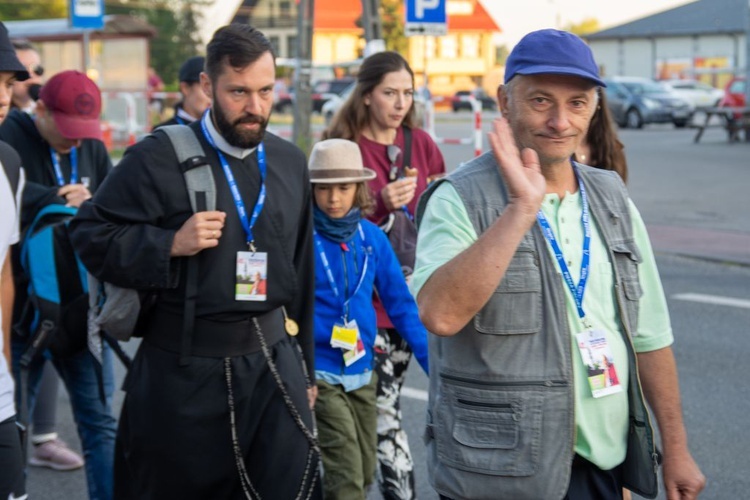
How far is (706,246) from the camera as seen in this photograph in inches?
513

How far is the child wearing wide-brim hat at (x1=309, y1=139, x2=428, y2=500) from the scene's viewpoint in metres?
4.61

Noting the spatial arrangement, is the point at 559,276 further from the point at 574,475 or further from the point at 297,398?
the point at 297,398

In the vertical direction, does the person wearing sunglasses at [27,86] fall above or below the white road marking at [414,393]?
above

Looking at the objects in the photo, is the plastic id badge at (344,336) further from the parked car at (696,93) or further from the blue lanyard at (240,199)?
the parked car at (696,93)

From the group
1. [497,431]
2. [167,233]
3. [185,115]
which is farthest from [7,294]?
[185,115]

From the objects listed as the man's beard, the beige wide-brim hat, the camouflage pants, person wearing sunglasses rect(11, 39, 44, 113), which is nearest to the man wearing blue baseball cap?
the man's beard

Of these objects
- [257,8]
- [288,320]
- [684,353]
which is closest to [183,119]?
[288,320]

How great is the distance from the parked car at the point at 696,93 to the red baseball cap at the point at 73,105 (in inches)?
1482

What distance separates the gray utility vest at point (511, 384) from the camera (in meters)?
2.78

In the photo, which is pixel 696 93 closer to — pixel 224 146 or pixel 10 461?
pixel 224 146

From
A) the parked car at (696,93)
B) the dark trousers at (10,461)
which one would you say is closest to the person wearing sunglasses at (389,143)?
the dark trousers at (10,461)

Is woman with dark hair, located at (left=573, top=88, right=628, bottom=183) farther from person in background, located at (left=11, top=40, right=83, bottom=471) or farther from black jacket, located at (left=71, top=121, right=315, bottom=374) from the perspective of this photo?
person in background, located at (left=11, top=40, right=83, bottom=471)

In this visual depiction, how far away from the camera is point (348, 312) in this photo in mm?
4719

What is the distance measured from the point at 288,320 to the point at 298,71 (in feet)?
44.8
